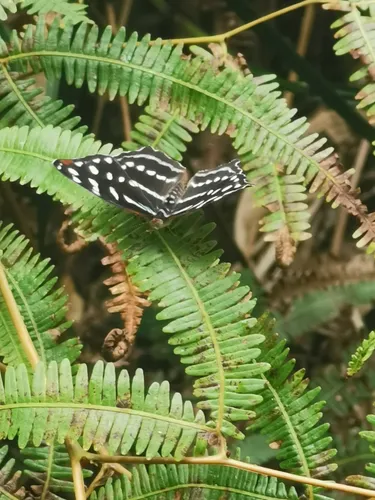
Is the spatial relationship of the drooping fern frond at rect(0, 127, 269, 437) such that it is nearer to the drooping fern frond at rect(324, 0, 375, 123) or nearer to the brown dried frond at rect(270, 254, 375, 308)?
the drooping fern frond at rect(324, 0, 375, 123)

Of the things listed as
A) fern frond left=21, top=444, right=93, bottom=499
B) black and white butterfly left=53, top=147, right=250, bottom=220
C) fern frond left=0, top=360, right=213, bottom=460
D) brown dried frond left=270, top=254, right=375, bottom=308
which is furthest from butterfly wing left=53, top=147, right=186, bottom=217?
brown dried frond left=270, top=254, right=375, bottom=308

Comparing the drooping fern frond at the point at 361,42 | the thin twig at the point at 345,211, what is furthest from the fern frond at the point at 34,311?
the thin twig at the point at 345,211

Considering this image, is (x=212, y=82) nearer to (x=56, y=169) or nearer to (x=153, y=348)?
(x=56, y=169)

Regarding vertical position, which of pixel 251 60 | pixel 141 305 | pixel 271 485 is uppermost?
pixel 251 60

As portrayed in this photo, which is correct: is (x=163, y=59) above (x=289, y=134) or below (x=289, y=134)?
above

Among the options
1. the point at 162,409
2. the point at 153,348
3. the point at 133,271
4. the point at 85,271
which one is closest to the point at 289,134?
the point at 133,271

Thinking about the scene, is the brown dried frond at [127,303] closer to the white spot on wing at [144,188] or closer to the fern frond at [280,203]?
the white spot on wing at [144,188]
